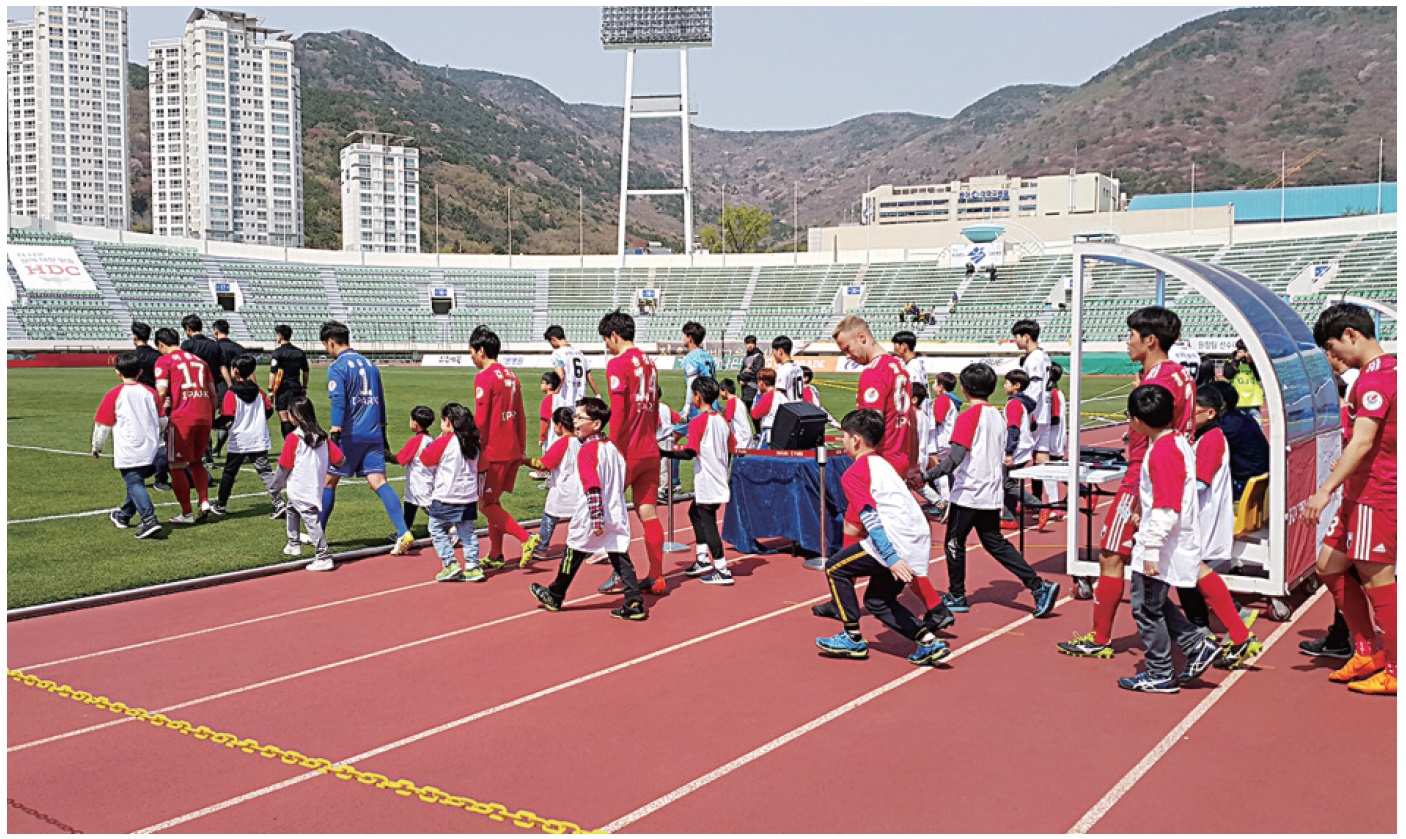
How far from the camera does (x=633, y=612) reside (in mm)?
7836

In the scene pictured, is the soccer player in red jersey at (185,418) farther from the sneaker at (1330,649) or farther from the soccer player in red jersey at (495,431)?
the sneaker at (1330,649)

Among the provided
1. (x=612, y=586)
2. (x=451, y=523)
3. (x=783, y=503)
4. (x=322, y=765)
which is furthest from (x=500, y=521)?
(x=322, y=765)

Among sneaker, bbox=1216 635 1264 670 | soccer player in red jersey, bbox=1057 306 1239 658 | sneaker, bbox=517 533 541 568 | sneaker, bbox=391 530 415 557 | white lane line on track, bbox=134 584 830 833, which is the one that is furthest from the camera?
sneaker, bbox=391 530 415 557

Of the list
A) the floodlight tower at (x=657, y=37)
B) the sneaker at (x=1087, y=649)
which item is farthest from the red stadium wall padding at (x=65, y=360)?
the sneaker at (x=1087, y=649)

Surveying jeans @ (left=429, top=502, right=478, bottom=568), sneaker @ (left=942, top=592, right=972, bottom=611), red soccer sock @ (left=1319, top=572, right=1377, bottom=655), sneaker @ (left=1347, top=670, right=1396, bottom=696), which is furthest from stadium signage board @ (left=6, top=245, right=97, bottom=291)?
sneaker @ (left=1347, top=670, right=1396, bottom=696)

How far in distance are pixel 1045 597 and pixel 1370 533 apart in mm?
2245

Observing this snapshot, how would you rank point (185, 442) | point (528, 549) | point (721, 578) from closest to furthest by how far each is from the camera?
1. point (721, 578)
2. point (528, 549)
3. point (185, 442)

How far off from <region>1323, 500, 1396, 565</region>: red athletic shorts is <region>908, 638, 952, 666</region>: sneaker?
228 cm

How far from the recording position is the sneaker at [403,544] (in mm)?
10117

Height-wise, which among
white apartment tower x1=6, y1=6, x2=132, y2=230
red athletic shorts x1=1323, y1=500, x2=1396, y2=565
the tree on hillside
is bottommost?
red athletic shorts x1=1323, y1=500, x2=1396, y2=565

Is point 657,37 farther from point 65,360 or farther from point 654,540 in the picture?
point 654,540

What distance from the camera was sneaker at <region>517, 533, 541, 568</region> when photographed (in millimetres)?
9571

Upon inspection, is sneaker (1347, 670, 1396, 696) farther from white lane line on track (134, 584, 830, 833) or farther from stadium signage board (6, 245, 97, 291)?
stadium signage board (6, 245, 97, 291)

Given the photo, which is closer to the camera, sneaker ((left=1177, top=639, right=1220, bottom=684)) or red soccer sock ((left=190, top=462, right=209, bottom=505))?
sneaker ((left=1177, top=639, right=1220, bottom=684))
